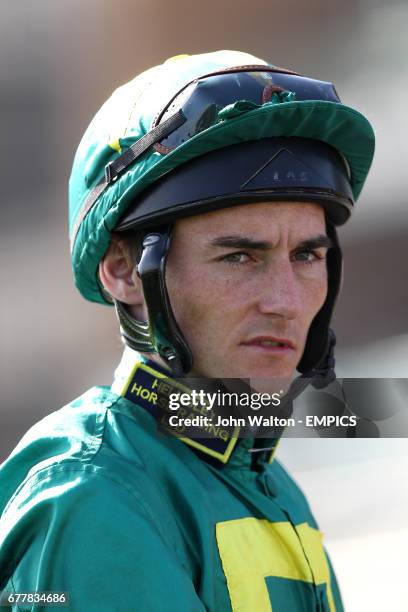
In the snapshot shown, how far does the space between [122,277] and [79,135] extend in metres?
6.63

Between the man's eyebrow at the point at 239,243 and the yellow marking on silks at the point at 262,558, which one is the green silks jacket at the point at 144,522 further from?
the man's eyebrow at the point at 239,243

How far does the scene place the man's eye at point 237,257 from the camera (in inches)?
88.3

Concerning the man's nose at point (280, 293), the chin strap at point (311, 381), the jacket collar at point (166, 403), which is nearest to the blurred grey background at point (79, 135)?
the chin strap at point (311, 381)

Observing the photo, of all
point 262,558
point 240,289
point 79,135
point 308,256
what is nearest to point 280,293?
point 240,289

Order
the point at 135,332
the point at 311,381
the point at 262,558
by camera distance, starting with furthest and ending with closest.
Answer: the point at 311,381, the point at 135,332, the point at 262,558

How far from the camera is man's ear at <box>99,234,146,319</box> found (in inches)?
95.1

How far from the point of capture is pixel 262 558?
7.00 ft

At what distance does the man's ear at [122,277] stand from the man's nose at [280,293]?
34 centimetres

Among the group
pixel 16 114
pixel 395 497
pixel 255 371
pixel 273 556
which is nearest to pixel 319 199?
pixel 255 371

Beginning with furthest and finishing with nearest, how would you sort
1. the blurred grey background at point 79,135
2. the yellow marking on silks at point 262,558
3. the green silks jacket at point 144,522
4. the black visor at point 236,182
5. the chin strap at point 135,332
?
the blurred grey background at point 79,135 < the chin strap at point 135,332 < the black visor at point 236,182 < the yellow marking on silks at point 262,558 < the green silks jacket at point 144,522

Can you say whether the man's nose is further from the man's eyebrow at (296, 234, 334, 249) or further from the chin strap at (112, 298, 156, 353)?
the chin strap at (112, 298, 156, 353)

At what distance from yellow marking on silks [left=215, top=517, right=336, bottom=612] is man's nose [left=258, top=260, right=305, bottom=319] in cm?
46

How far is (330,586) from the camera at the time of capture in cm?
246

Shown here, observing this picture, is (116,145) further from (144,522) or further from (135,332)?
(144,522)
